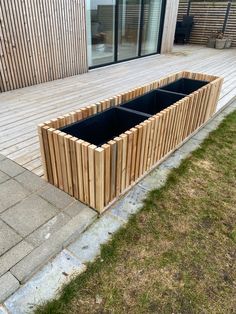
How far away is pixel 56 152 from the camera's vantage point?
212 centimetres

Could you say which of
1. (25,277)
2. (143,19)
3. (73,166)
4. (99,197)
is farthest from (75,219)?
(143,19)

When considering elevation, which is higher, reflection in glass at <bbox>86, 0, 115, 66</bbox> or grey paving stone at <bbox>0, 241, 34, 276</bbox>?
reflection in glass at <bbox>86, 0, 115, 66</bbox>

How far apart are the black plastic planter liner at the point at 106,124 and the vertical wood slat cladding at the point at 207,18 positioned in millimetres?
10691

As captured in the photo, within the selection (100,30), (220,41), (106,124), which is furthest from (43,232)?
(220,41)

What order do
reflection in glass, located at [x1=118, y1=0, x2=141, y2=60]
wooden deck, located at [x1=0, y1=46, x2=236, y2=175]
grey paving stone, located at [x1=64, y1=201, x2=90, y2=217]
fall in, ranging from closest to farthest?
grey paving stone, located at [x1=64, y1=201, x2=90, y2=217], wooden deck, located at [x1=0, y1=46, x2=236, y2=175], reflection in glass, located at [x1=118, y1=0, x2=141, y2=60]

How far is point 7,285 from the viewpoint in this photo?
1.52m

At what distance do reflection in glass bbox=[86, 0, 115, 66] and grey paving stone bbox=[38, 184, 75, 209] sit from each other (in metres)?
4.93

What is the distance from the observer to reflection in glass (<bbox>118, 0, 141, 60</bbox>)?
6895 mm

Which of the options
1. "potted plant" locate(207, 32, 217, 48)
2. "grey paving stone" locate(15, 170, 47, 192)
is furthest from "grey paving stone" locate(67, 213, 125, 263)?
"potted plant" locate(207, 32, 217, 48)

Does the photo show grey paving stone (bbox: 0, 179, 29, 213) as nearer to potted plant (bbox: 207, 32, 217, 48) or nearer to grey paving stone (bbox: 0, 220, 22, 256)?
grey paving stone (bbox: 0, 220, 22, 256)

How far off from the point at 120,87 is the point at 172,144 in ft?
8.77

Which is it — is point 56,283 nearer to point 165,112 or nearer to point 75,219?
point 75,219

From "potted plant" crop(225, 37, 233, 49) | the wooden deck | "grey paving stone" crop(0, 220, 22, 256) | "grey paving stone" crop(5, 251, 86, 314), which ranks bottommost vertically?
the wooden deck

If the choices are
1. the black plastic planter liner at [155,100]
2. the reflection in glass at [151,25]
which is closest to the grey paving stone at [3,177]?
the black plastic planter liner at [155,100]
